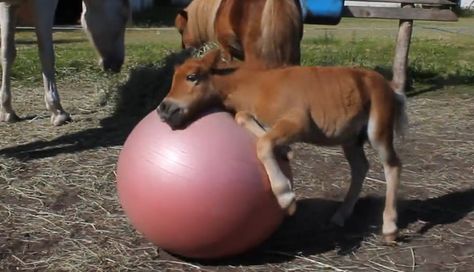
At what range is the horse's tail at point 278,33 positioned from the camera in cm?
572

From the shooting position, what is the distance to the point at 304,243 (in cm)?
436

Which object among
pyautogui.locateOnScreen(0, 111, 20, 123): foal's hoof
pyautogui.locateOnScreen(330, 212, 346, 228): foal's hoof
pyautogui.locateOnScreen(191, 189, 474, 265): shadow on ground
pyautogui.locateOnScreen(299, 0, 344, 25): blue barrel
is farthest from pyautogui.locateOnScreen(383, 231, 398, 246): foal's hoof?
pyautogui.locateOnScreen(0, 111, 20, 123): foal's hoof

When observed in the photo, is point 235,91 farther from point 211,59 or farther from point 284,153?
point 284,153

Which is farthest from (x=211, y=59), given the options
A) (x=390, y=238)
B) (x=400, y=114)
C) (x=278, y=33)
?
(x=278, y=33)

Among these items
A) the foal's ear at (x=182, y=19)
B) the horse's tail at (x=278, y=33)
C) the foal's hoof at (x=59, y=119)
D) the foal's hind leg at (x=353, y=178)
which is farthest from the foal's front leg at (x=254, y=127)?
the foal's hoof at (x=59, y=119)

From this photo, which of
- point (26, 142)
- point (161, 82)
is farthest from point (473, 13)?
point (26, 142)

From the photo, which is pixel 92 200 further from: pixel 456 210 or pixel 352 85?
pixel 456 210

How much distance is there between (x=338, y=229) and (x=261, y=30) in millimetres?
1760

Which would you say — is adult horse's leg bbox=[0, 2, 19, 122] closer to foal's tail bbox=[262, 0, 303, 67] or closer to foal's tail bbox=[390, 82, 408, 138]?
foal's tail bbox=[262, 0, 303, 67]

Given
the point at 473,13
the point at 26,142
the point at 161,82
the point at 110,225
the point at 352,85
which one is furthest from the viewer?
the point at 473,13

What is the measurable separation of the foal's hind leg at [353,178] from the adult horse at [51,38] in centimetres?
342

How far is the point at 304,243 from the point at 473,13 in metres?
30.2

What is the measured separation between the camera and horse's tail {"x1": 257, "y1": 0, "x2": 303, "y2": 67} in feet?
18.8

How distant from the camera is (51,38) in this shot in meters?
7.27
